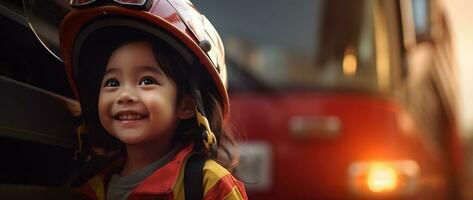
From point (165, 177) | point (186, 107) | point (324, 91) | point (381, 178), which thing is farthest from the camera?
point (324, 91)

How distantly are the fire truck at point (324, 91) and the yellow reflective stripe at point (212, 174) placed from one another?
2162 millimetres

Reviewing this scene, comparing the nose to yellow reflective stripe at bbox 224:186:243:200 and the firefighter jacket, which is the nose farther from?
yellow reflective stripe at bbox 224:186:243:200

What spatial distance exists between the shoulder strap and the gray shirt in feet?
0.21

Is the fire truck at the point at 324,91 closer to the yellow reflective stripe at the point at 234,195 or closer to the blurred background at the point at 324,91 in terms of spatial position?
the blurred background at the point at 324,91

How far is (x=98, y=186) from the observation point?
1904mm

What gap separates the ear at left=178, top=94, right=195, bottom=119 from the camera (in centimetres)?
186

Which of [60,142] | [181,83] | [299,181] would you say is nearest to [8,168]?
[60,142]

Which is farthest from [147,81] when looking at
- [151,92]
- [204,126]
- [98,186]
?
[98,186]

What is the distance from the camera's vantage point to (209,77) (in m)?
1.88

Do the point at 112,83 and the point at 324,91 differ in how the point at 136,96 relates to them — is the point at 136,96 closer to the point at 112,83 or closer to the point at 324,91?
the point at 112,83

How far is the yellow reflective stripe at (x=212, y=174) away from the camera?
1.75 metres

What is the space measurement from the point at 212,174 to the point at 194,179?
0.04 metres

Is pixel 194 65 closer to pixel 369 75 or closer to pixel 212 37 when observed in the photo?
pixel 212 37

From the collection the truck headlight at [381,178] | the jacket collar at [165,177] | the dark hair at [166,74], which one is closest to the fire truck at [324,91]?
the truck headlight at [381,178]
